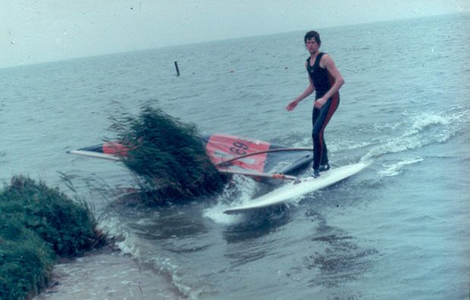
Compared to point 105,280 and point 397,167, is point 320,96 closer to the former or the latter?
point 397,167

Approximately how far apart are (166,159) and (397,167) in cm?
392

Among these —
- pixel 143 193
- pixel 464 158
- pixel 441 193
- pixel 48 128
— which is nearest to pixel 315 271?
pixel 441 193

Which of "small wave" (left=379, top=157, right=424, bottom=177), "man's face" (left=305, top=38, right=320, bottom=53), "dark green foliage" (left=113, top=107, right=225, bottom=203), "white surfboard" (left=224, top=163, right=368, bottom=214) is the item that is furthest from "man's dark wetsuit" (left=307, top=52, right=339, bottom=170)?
"dark green foliage" (left=113, top=107, right=225, bottom=203)

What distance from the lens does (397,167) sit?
29.0ft

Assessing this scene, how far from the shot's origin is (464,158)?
8.82 meters

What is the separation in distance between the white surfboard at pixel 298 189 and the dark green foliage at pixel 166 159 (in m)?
1.22

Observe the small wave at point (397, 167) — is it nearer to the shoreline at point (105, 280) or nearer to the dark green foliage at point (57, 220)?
the shoreline at point (105, 280)

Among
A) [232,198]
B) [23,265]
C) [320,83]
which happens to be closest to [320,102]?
[320,83]

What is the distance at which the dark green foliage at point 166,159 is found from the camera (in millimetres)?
8125

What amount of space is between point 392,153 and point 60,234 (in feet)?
21.1

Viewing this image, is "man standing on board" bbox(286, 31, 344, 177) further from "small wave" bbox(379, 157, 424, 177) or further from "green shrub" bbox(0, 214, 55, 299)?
"green shrub" bbox(0, 214, 55, 299)

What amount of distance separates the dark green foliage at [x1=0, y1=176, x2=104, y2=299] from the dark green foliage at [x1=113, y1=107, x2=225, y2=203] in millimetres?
1709

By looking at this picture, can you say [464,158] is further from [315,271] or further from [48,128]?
[48,128]

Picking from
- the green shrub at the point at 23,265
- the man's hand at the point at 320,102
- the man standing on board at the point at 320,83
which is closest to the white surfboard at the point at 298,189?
the man standing on board at the point at 320,83
